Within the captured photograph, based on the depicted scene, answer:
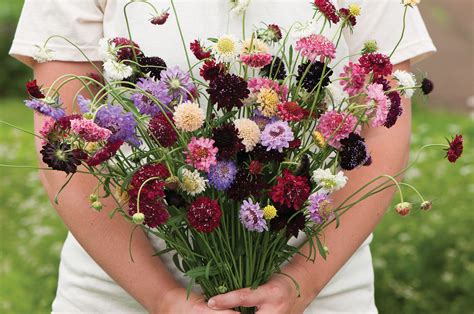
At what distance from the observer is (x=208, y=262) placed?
1648mm

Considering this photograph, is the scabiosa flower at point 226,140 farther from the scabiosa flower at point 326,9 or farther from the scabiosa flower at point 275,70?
the scabiosa flower at point 326,9

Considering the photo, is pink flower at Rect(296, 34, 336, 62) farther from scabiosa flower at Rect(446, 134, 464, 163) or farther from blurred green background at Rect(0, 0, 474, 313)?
blurred green background at Rect(0, 0, 474, 313)

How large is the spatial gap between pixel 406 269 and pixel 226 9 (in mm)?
2948

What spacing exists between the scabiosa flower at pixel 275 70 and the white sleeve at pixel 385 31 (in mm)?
333

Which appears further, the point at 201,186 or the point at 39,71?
the point at 39,71

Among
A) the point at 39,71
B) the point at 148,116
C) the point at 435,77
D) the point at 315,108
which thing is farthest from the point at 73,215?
the point at 435,77

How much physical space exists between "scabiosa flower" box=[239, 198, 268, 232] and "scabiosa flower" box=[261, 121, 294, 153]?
0.10 meters

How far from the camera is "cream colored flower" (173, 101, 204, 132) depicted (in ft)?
4.75

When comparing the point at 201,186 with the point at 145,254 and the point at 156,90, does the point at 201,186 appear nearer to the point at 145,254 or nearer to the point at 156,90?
the point at 156,90

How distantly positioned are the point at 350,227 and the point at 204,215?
489 millimetres

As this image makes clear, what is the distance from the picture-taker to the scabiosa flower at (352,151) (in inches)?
60.0

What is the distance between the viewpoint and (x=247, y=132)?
1494 mm

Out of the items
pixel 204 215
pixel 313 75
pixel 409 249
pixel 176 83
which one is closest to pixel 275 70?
pixel 313 75

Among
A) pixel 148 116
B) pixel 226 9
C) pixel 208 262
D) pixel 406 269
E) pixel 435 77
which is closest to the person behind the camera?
pixel 148 116
